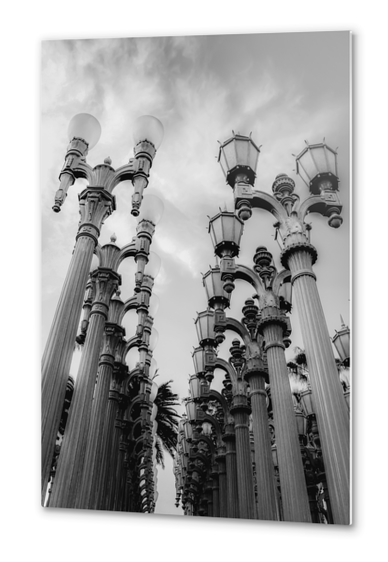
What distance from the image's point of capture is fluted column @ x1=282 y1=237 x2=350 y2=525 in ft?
11.6

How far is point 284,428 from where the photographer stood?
5082 mm

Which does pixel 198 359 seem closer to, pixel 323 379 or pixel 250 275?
pixel 250 275

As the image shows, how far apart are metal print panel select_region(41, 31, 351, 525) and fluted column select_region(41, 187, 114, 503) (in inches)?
0.7

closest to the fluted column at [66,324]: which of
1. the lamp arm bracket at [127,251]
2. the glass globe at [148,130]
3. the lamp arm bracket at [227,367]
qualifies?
the glass globe at [148,130]

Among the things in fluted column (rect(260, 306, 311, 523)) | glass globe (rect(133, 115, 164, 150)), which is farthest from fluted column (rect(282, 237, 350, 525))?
glass globe (rect(133, 115, 164, 150))

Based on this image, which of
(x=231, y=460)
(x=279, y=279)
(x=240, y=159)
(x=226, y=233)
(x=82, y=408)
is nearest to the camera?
(x=240, y=159)

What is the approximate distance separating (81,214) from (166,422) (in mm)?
4222

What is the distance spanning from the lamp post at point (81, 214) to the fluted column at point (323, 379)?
2.05 metres

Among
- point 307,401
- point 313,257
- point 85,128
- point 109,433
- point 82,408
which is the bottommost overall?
point 82,408

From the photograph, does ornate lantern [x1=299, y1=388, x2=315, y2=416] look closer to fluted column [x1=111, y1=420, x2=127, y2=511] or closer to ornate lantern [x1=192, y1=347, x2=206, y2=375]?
ornate lantern [x1=192, y1=347, x2=206, y2=375]

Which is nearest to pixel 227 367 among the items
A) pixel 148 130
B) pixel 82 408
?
pixel 82 408

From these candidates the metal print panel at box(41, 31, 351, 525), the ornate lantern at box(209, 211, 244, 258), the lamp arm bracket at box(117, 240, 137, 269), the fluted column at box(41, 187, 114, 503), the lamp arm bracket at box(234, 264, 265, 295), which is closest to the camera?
the metal print panel at box(41, 31, 351, 525)
